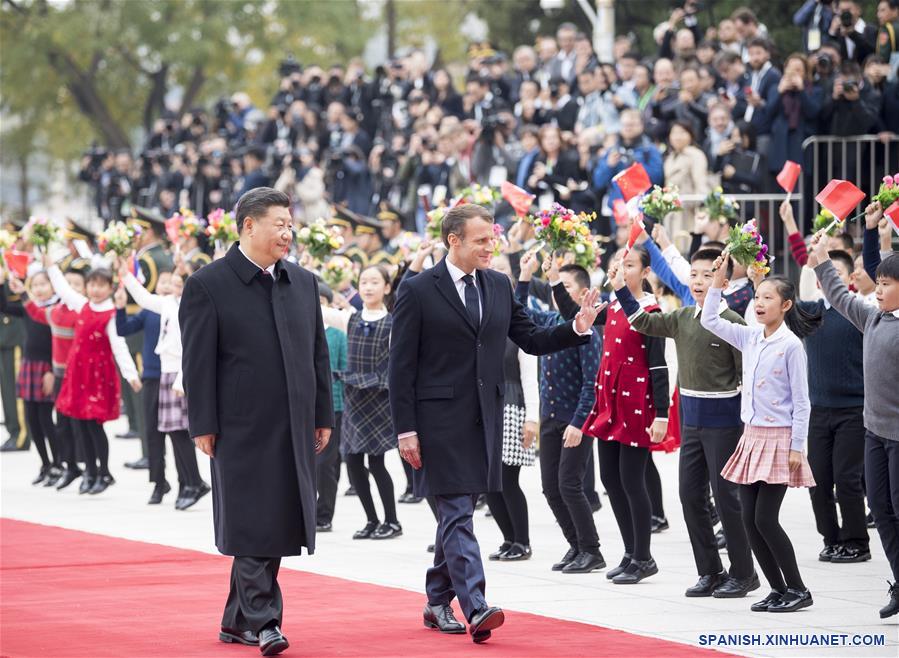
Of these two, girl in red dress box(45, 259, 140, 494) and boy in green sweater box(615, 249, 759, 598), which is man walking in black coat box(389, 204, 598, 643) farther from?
girl in red dress box(45, 259, 140, 494)

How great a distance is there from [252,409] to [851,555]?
4.50m

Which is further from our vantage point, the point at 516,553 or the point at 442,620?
the point at 516,553

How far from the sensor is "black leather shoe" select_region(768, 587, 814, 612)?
8055mm

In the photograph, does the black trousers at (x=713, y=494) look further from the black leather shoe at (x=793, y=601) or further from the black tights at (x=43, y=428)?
the black tights at (x=43, y=428)

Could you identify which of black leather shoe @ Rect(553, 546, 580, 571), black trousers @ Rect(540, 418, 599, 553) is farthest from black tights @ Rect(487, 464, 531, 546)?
black leather shoe @ Rect(553, 546, 580, 571)

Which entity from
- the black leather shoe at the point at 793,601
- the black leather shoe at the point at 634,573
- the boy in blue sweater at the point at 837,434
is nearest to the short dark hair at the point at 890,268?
the black leather shoe at the point at 793,601

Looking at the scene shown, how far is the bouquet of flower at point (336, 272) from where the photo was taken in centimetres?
1295

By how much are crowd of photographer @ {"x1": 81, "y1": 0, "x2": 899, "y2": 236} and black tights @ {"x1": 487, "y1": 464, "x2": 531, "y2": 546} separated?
17.2 ft

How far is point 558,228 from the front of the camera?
8984 mm

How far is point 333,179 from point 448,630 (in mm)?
15310

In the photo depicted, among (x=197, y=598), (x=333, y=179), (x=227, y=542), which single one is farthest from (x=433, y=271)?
→ (x=333, y=179)

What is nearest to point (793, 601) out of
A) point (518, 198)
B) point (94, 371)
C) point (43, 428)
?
point (518, 198)

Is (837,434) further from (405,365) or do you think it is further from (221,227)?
(221,227)

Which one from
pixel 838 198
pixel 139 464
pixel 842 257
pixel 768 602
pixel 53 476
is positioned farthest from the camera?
pixel 139 464
